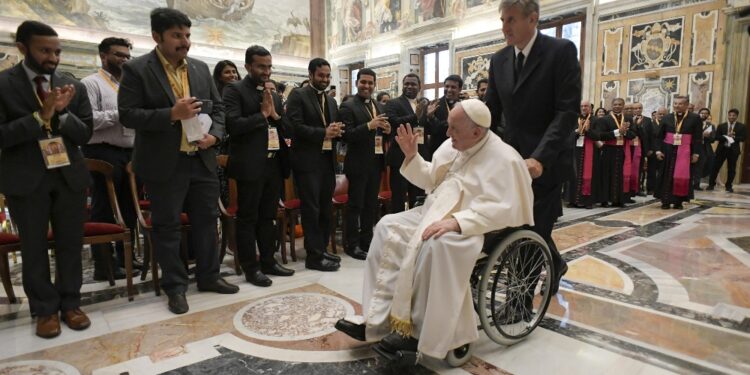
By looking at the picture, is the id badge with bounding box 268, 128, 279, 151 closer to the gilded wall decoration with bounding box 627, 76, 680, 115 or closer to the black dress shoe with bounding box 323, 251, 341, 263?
the black dress shoe with bounding box 323, 251, 341, 263

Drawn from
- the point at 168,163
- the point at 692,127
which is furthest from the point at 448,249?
the point at 692,127

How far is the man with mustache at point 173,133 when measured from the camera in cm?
282

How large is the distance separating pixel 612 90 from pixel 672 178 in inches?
147

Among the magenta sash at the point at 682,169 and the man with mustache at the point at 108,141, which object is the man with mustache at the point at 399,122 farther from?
the magenta sash at the point at 682,169

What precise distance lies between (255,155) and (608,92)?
936cm

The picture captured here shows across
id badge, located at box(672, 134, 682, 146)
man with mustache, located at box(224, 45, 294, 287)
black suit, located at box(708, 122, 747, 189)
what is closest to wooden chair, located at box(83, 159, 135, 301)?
man with mustache, located at box(224, 45, 294, 287)

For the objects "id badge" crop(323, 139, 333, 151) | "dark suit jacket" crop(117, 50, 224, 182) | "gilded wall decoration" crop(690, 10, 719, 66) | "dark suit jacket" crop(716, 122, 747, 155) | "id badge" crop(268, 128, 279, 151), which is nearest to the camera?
"dark suit jacket" crop(117, 50, 224, 182)

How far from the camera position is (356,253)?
4.29 meters

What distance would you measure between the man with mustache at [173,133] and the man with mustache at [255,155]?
9.2 inches

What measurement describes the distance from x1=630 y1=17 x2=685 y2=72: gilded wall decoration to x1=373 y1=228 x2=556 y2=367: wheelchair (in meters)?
8.85

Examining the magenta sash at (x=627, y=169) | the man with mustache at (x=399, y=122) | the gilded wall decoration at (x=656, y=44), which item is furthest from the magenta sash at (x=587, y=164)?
the man with mustache at (x=399, y=122)

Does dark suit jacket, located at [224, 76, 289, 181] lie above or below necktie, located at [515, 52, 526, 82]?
below

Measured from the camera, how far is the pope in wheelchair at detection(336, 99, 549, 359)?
201cm

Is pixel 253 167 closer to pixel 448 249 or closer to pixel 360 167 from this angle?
pixel 360 167
